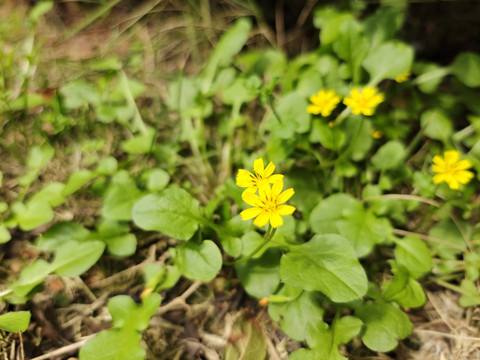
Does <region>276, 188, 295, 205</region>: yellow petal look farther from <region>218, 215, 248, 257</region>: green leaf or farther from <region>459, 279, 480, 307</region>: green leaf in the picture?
<region>459, 279, 480, 307</region>: green leaf

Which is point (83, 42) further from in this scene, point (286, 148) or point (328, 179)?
point (328, 179)

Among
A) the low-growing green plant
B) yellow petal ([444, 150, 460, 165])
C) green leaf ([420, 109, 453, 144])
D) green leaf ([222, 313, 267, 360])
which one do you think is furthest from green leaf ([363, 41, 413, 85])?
green leaf ([222, 313, 267, 360])

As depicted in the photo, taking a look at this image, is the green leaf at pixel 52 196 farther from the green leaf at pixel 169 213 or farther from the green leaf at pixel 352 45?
the green leaf at pixel 352 45

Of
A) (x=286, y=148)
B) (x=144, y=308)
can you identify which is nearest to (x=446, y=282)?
(x=286, y=148)

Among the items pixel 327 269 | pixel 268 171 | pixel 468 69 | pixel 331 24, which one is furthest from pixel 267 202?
pixel 468 69

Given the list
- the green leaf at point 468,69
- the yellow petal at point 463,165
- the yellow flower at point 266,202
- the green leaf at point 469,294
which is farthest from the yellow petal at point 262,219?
the green leaf at point 468,69
